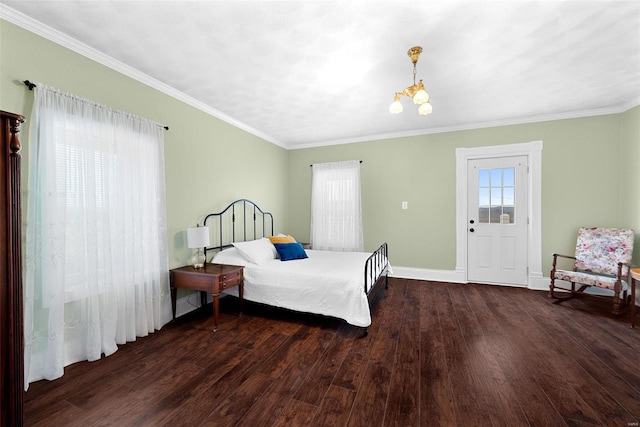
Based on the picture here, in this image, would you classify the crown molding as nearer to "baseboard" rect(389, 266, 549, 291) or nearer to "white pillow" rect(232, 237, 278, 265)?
"white pillow" rect(232, 237, 278, 265)

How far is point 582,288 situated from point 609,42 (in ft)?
10.2

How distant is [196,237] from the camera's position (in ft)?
9.52

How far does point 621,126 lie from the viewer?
353cm

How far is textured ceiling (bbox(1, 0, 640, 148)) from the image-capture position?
5.86 feet

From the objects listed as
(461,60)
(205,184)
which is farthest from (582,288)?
(205,184)

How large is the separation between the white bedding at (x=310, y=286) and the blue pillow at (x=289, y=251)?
0.52 feet

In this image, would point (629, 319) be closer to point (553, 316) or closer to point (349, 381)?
point (553, 316)

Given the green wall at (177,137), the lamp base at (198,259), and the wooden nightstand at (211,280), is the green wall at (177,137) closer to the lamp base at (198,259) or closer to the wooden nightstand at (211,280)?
the lamp base at (198,259)

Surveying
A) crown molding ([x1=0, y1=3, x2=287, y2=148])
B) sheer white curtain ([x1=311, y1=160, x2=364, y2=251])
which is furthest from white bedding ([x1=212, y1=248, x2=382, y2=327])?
crown molding ([x1=0, y1=3, x2=287, y2=148])

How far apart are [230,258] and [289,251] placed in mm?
785

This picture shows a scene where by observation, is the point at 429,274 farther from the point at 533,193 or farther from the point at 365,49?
the point at 365,49

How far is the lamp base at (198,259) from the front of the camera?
3014mm

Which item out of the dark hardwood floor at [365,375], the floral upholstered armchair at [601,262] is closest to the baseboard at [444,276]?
the floral upholstered armchair at [601,262]

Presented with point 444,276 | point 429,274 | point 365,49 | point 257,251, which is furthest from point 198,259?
point 444,276
